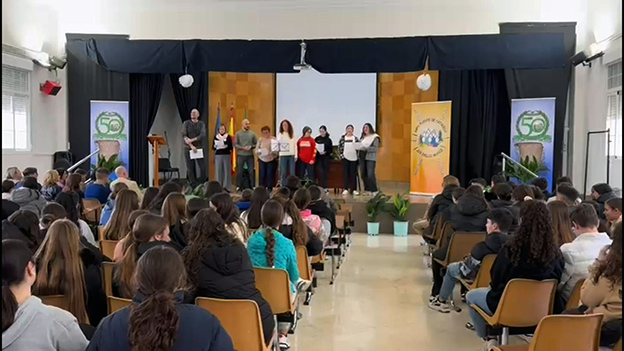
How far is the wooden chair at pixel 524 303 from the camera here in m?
3.06

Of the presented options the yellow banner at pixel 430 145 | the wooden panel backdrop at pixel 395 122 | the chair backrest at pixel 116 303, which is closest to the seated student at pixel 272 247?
the chair backrest at pixel 116 303

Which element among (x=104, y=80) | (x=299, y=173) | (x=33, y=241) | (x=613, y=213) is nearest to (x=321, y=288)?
(x=613, y=213)

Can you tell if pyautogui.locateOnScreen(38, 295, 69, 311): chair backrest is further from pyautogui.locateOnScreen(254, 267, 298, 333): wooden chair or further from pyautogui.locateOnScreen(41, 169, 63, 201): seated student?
pyautogui.locateOnScreen(41, 169, 63, 201): seated student

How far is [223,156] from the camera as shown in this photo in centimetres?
1025

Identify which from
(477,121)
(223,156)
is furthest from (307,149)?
(477,121)

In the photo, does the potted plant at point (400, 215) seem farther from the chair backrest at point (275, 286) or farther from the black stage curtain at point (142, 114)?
the chair backrest at point (275, 286)

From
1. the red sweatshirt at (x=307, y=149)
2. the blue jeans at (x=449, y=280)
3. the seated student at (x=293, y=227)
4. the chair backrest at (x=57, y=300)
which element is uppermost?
the red sweatshirt at (x=307, y=149)

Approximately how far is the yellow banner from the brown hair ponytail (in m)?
9.14

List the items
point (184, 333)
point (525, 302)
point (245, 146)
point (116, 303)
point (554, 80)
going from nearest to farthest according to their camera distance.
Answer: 1. point (184, 333)
2. point (116, 303)
3. point (525, 302)
4. point (554, 80)
5. point (245, 146)

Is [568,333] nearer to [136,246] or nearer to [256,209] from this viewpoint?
[136,246]

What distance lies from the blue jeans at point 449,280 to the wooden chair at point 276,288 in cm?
165

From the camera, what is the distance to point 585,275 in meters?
3.13

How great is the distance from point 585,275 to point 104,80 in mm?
9449

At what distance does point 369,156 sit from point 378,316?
5598mm
